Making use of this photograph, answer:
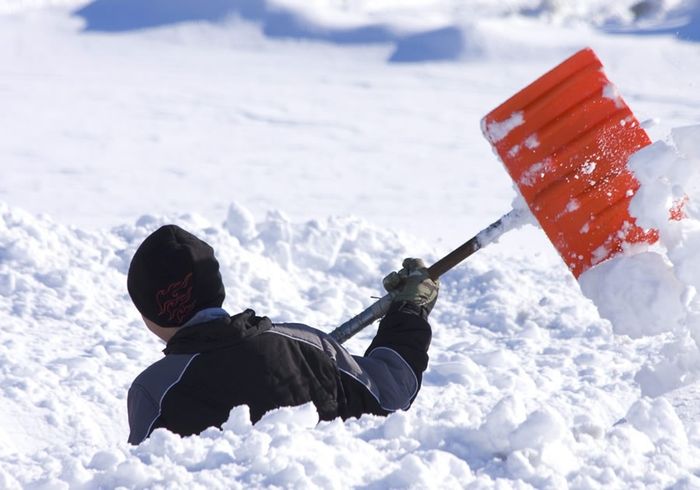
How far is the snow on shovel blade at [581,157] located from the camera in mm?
2807

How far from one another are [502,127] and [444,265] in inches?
15.5

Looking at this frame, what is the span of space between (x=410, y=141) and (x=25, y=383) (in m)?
5.14

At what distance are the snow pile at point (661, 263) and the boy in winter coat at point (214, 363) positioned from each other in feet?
2.38

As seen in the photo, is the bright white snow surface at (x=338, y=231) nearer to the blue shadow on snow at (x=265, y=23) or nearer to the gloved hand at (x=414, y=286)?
the blue shadow on snow at (x=265, y=23)

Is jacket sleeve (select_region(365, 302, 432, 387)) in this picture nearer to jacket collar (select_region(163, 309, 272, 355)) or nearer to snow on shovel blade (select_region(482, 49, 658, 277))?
jacket collar (select_region(163, 309, 272, 355))

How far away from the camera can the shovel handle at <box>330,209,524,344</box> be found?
9.37ft

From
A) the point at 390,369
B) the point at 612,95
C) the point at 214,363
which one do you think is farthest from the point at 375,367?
the point at 612,95

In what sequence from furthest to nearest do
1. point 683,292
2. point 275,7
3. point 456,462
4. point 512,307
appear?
point 275,7 → point 512,307 → point 683,292 → point 456,462

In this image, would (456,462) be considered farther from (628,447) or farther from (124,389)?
(124,389)

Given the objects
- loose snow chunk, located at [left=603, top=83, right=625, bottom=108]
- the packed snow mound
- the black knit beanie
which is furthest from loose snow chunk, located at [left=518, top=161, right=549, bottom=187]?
the black knit beanie

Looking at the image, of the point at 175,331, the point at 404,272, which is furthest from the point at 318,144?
the point at 175,331

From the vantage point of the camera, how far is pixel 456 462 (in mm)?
2051

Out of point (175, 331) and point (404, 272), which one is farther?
point (404, 272)

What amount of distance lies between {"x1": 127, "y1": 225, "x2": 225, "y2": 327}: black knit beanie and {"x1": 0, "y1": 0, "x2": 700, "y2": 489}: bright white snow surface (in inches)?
10.5
